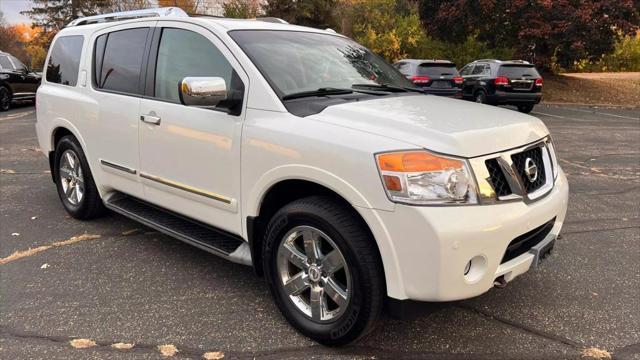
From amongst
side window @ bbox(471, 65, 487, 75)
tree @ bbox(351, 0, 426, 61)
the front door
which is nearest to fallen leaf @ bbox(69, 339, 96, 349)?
the front door

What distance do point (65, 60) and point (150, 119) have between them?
1.96 meters

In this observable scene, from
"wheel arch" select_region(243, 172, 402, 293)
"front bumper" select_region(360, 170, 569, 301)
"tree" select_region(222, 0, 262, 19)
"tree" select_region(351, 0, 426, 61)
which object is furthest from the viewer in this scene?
"tree" select_region(222, 0, 262, 19)

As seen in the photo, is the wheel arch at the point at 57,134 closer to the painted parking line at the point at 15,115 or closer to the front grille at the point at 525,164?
the front grille at the point at 525,164

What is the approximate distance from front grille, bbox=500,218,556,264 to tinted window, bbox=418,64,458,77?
1367 cm

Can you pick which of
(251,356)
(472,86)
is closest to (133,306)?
(251,356)

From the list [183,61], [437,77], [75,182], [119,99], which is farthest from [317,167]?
[437,77]

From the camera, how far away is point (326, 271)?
290 cm

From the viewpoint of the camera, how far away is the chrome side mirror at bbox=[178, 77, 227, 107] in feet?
9.96

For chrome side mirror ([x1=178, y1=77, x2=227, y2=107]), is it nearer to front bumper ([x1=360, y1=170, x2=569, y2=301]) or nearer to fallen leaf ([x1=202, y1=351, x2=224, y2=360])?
front bumper ([x1=360, y1=170, x2=569, y2=301])

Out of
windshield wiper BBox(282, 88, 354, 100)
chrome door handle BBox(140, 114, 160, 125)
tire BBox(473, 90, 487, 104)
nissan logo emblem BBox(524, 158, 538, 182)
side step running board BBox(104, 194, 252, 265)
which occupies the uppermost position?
windshield wiper BBox(282, 88, 354, 100)

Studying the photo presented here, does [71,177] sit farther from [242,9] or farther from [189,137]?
[242,9]

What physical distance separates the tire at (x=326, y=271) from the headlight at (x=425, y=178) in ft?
1.05

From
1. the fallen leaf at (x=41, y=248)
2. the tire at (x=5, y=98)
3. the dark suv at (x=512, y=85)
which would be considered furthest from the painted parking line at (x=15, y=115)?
the dark suv at (x=512, y=85)

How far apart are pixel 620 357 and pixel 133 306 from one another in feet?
9.58
